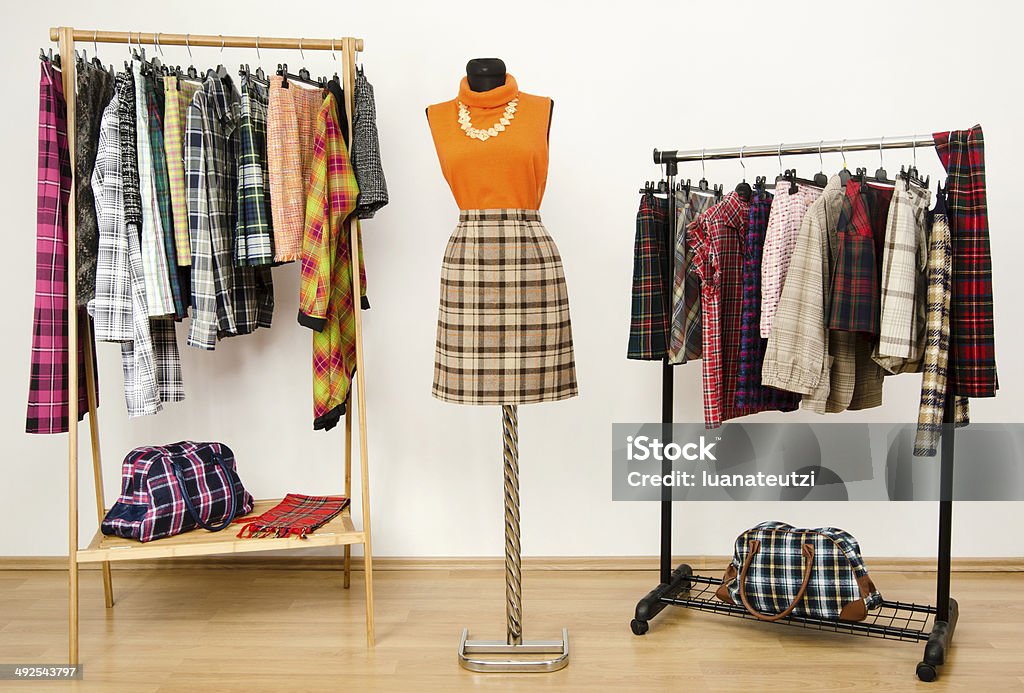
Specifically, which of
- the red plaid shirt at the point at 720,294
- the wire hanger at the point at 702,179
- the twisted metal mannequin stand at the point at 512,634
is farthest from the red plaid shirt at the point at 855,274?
the twisted metal mannequin stand at the point at 512,634

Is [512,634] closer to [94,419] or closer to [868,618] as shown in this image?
[868,618]

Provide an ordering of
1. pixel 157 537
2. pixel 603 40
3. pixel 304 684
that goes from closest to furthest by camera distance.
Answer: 1. pixel 304 684
2. pixel 157 537
3. pixel 603 40

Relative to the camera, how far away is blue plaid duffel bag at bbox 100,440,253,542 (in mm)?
2445

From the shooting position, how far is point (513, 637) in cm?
234

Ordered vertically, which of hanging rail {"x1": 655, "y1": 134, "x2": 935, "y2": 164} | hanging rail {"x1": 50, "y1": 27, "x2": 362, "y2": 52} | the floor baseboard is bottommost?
the floor baseboard

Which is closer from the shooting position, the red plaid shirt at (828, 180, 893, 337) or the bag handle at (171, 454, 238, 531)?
the red plaid shirt at (828, 180, 893, 337)

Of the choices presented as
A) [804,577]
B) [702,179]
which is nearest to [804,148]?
[702,179]

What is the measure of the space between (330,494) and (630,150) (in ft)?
5.36

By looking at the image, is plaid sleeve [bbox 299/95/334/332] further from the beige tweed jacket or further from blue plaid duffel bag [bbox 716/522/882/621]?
blue plaid duffel bag [bbox 716/522/882/621]

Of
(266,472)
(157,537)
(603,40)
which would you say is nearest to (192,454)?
(157,537)

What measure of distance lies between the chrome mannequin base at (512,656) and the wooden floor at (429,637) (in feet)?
0.10

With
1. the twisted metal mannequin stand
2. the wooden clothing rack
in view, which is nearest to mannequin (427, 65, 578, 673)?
the twisted metal mannequin stand

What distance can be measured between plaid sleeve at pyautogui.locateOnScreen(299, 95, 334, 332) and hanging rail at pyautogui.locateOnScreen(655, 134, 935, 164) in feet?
3.16

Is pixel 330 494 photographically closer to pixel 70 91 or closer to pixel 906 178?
pixel 70 91
